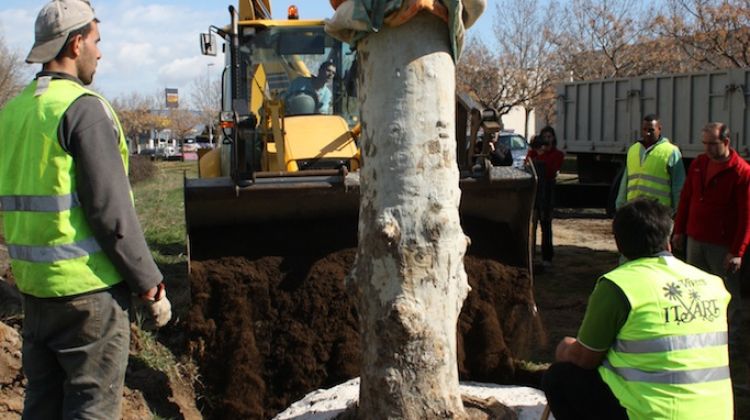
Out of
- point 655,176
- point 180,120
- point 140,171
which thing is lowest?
point 140,171

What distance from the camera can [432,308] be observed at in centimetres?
352

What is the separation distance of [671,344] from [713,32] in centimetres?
2214

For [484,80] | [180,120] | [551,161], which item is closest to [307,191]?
[551,161]

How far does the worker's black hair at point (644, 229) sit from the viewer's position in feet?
9.89

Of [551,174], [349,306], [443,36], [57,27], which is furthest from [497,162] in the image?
[57,27]

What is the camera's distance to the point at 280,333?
5277 mm

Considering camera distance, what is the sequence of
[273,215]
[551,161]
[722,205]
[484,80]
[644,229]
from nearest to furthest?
[644,229] → [273,215] → [722,205] → [551,161] → [484,80]

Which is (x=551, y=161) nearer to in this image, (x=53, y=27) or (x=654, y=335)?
(x=654, y=335)

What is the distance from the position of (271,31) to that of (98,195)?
5018mm

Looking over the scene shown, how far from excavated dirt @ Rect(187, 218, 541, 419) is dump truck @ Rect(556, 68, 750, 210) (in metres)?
3.48

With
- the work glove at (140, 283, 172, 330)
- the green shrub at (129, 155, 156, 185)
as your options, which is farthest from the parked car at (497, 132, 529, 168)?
the work glove at (140, 283, 172, 330)

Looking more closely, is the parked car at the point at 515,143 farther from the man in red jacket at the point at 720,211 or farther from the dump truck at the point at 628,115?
the man in red jacket at the point at 720,211

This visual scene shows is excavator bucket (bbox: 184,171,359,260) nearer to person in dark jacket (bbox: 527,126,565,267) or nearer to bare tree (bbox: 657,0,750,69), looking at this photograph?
person in dark jacket (bbox: 527,126,565,267)

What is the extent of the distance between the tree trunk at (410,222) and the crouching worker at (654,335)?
0.71 metres
